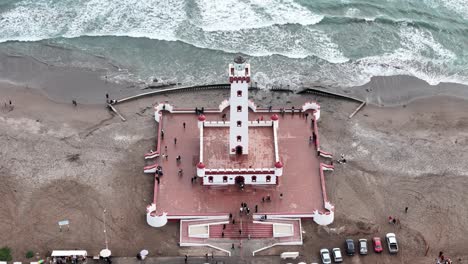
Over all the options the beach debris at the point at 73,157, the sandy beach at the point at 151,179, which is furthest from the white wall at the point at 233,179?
the beach debris at the point at 73,157

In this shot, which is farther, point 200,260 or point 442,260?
point 442,260

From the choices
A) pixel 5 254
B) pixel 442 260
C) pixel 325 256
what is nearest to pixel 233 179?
pixel 325 256

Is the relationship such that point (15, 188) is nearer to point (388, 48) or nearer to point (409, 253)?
point (409, 253)

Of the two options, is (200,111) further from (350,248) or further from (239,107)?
(350,248)

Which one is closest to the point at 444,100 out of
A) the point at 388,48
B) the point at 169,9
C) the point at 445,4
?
the point at 388,48

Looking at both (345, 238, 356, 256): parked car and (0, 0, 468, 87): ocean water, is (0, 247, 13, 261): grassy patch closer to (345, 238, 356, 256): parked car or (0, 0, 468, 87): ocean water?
(0, 0, 468, 87): ocean water
